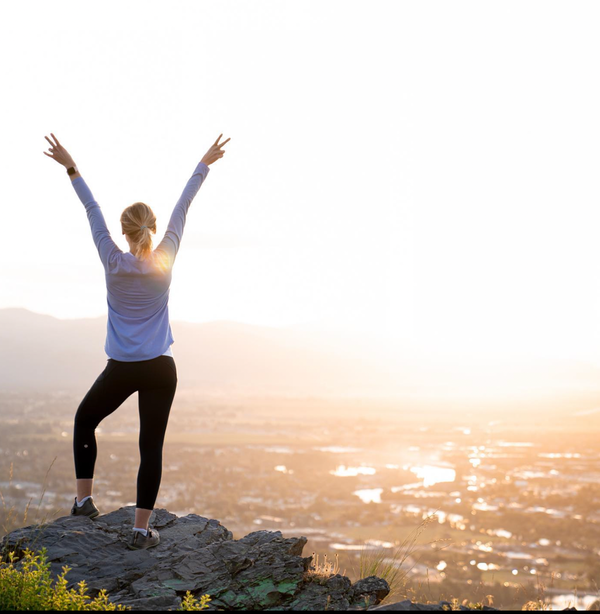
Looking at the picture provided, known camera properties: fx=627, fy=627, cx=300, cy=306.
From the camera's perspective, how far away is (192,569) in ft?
14.8

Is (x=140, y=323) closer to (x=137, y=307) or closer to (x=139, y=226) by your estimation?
(x=137, y=307)

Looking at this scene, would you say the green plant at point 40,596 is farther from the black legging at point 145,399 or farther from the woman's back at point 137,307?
the woman's back at point 137,307

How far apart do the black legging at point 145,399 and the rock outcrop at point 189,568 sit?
497 mm

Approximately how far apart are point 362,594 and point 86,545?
2.21 meters

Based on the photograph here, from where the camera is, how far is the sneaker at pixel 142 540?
15.8ft

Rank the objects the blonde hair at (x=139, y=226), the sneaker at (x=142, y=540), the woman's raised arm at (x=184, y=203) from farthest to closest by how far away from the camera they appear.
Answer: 1. the sneaker at (x=142, y=540)
2. the woman's raised arm at (x=184, y=203)
3. the blonde hair at (x=139, y=226)

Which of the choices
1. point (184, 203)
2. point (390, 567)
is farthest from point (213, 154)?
point (390, 567)

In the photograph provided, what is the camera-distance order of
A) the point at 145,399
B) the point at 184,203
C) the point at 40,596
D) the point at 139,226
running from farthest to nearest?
the point at 184,203 < the point at 145,399 < the point at 139,226 < the point at 40,596

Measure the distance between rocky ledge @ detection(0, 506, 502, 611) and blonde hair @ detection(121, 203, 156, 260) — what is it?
2.21 metres

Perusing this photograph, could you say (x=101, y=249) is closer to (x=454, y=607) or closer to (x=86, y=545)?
(x=86, y=545)

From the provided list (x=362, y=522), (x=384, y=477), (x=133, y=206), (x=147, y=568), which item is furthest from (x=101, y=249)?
(x=384, y=477)

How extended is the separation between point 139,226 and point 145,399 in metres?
1.21

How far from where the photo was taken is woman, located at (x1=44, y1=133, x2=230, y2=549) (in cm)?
427

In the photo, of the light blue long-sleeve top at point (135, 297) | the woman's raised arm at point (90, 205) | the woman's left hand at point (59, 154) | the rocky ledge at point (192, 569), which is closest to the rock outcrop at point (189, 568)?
the rocky ledge at point (192, 569)
